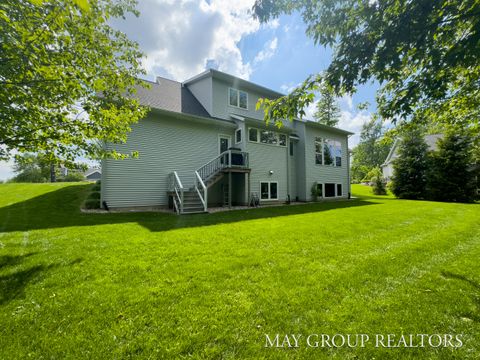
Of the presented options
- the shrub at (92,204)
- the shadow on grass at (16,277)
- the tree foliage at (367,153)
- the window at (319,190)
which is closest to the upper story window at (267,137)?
the window at (319,190)

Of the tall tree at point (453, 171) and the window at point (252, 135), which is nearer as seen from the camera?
the window at point (252, 135)

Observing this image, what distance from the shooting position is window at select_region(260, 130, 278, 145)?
14.6 m

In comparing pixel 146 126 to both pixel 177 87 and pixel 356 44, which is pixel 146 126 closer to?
pixel 177 87

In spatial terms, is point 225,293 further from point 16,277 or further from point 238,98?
point 238,98

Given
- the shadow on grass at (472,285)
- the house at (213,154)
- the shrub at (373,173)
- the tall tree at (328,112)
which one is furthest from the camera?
the tall tree at (328,112)

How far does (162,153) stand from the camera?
11.7m

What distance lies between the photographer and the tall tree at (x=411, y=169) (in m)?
20.8

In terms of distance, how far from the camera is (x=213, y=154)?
13.4m

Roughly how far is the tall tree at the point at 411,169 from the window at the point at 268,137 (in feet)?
46.1

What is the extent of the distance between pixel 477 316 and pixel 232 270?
3.08 metres

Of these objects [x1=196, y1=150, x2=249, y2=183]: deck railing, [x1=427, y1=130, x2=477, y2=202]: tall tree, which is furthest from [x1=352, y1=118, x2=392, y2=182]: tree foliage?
[x1=196, y1=150, x2=249, y2=183]: deck railing

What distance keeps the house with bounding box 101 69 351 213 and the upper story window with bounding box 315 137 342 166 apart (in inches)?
3.1

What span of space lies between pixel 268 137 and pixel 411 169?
15.5 metres

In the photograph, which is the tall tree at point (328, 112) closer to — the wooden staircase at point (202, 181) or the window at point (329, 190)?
the window at point (329, 190)
